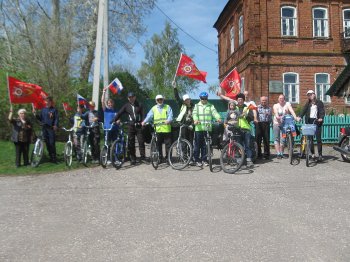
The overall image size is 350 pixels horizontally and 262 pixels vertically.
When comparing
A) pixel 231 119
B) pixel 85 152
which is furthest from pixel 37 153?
pixel 231 119

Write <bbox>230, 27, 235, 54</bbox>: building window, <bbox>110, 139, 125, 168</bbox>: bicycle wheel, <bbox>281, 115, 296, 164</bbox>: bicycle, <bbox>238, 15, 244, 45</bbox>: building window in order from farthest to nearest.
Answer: <bbox>230, 27, 235, 54</bbox>: building window
<bbox>238, 15, 244, 45</bbox>: building window
<bbox>281, 115, 296, 164</bbox>: bicycle
<bbox>110, 139, 125, 168</bbox>: bicycle wheel

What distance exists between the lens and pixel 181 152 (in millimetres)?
10492


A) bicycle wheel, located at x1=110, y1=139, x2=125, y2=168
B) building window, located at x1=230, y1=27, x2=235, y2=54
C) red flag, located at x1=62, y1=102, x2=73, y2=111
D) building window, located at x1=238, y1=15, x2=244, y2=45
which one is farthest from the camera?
building window, located at x1=230, y1=27, x2=235, y2=54

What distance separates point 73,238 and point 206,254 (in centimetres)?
186

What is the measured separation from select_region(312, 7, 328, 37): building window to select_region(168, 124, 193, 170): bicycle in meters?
19.9

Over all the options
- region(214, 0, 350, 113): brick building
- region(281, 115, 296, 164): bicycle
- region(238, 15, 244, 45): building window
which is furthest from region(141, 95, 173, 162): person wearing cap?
region(238, 15, 244, 45): building window

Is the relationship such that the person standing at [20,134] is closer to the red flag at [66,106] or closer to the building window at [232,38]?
the red flag at [66,106]

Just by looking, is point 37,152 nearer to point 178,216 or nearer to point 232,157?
point 232,157

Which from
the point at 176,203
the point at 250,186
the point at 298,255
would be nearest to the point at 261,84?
the point at 250,186

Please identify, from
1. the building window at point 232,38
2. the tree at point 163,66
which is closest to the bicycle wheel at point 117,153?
the building window at point 232,38

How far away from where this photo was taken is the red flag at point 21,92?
38.0 ft

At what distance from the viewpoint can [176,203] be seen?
735 cm

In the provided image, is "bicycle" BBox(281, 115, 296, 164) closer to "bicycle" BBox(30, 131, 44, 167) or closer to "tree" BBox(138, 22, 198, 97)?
"bicycle" BBox(30, 131, 44, 167)

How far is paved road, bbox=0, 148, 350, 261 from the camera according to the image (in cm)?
506
